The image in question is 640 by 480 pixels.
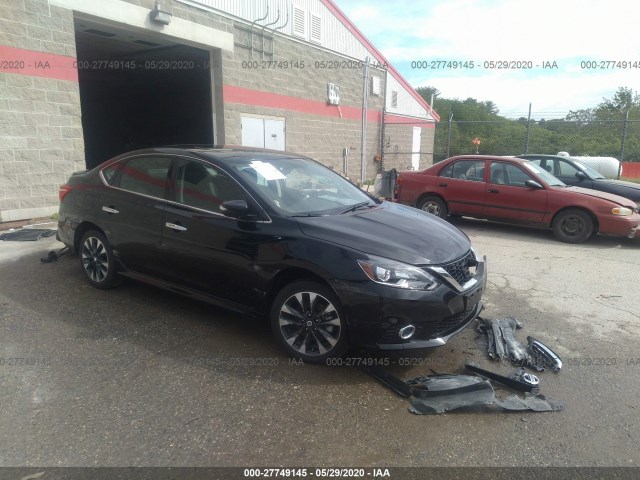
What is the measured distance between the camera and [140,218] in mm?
4496

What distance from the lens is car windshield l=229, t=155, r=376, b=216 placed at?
156 inches

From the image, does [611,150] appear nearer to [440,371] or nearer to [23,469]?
[440,371]

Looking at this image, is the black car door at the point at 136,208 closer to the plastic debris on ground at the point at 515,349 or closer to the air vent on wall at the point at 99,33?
the plastic debris on ground at the point at 515,349

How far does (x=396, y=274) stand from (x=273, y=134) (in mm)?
11502

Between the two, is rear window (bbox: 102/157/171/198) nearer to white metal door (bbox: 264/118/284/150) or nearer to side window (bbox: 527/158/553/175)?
side window (bbox: 527/158/553/175)

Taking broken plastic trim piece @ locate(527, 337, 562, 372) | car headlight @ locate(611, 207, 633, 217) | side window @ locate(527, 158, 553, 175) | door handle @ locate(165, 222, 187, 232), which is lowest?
broken plastic trim piece @ locate(527, 337, 562, 372)

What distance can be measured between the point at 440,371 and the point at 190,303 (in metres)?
2.61

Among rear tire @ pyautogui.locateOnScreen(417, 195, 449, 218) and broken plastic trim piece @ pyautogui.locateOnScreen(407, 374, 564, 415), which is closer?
broken plastic trim piece @ pyautogui.locateOnScreen(407, 374, 564, 415)

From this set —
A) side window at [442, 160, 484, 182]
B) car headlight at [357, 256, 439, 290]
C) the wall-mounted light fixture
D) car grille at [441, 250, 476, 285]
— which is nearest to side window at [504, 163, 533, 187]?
side window at [442, 160, 484, 182]

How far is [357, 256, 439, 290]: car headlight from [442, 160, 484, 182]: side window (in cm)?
632

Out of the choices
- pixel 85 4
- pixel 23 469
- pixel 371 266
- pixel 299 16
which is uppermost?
pixel 299 16

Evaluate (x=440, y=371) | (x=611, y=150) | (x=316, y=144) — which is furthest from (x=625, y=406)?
(x=611, y=150)

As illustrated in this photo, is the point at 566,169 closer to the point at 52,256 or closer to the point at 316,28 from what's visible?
the point at 316,28

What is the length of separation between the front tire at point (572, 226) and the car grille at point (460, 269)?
17.4ft
